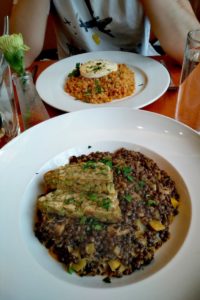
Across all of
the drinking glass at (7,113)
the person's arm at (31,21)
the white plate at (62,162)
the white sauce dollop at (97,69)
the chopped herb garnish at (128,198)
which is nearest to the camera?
the white plate at (62,162)

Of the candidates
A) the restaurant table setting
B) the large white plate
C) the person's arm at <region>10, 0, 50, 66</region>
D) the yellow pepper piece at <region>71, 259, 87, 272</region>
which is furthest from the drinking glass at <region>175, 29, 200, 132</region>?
the person's arm at <region>10, 0, 50, 66</region>

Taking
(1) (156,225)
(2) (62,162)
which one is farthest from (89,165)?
(1) (156,225)

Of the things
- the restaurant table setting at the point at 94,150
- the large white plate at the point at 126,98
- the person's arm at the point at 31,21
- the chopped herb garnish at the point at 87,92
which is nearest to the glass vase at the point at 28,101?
the restaurant table setting at the point at 94,150

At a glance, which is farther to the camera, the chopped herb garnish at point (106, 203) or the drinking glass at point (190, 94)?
the drinking glass at point (190, 94)

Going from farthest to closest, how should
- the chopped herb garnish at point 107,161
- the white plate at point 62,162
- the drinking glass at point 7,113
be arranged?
the drinking glass at point 7,113
the chopped herb garnish at point 107,161
the white plate at point 62,162

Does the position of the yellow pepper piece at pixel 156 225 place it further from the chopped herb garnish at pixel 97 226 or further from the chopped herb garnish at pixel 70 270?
→ the chopped herb garnish at pixel 70 270

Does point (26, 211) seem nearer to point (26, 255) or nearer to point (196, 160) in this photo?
point (26, 255)
